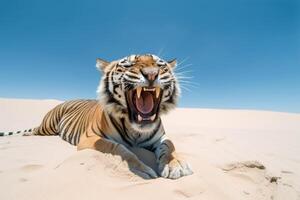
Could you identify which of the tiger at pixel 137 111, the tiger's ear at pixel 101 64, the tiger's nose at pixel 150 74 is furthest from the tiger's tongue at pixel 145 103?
the tiger's ear at pixel 101 64

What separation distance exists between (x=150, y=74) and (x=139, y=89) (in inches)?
7.5

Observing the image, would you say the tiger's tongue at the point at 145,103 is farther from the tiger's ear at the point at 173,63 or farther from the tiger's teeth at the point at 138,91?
the tiger's ear at the point at 173,63

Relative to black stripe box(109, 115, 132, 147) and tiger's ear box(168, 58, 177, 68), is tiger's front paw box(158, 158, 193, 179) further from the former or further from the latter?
tiger's ear box(168, 58, 177, 68)

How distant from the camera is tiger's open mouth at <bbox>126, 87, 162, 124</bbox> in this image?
8.22 ft

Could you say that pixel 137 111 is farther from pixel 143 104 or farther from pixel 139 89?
pixel 139 89

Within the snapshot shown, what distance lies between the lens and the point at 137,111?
2539 millimetres

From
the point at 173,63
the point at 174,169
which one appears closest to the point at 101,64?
the point at 173,63

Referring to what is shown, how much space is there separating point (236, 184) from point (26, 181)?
5.58 ft

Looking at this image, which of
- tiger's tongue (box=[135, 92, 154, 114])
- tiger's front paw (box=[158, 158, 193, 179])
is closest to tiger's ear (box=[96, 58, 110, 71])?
tiger's tongue (box=[135, 92, 154, 114])

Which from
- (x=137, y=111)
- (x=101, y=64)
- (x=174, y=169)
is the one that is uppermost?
(x=101, y=64)

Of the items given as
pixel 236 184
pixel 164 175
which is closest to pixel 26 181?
pixel 164 175

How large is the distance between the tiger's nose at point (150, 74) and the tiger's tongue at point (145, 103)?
0.25 meters

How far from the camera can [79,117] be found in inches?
169

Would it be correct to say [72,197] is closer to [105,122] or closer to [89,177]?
[89,177]
